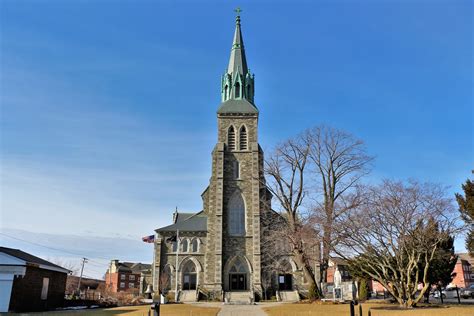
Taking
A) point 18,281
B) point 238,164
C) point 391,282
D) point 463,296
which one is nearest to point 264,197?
point 238,164

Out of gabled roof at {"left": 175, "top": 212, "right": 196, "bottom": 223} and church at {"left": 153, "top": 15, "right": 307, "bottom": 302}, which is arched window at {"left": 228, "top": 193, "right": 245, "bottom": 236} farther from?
gabled roof at {"left": 175, "top": 212, "right": 196, "bottom": 223}

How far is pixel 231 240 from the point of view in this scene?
43406 millimetres

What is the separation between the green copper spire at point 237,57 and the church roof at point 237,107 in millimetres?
4052

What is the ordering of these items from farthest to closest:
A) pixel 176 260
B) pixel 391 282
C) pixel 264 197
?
pixel 264 197 < pixel 176 260 < pixel 391 282

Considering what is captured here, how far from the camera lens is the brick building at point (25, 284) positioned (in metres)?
23.8

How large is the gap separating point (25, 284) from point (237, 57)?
118 ft

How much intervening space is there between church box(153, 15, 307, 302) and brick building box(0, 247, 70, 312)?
14341 mm

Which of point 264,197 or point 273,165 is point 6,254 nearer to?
point 273,165

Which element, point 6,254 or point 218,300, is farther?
point 218,300

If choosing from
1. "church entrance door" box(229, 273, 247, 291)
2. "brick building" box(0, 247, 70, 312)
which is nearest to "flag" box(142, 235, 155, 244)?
"church entrance door" box(229, 273, 247, 291)

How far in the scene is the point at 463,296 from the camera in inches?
1705

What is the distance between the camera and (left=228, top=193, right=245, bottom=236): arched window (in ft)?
144

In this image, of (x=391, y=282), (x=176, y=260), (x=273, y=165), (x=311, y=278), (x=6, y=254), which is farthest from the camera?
(x=176, y=260)

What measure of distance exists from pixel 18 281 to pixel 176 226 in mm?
22301
